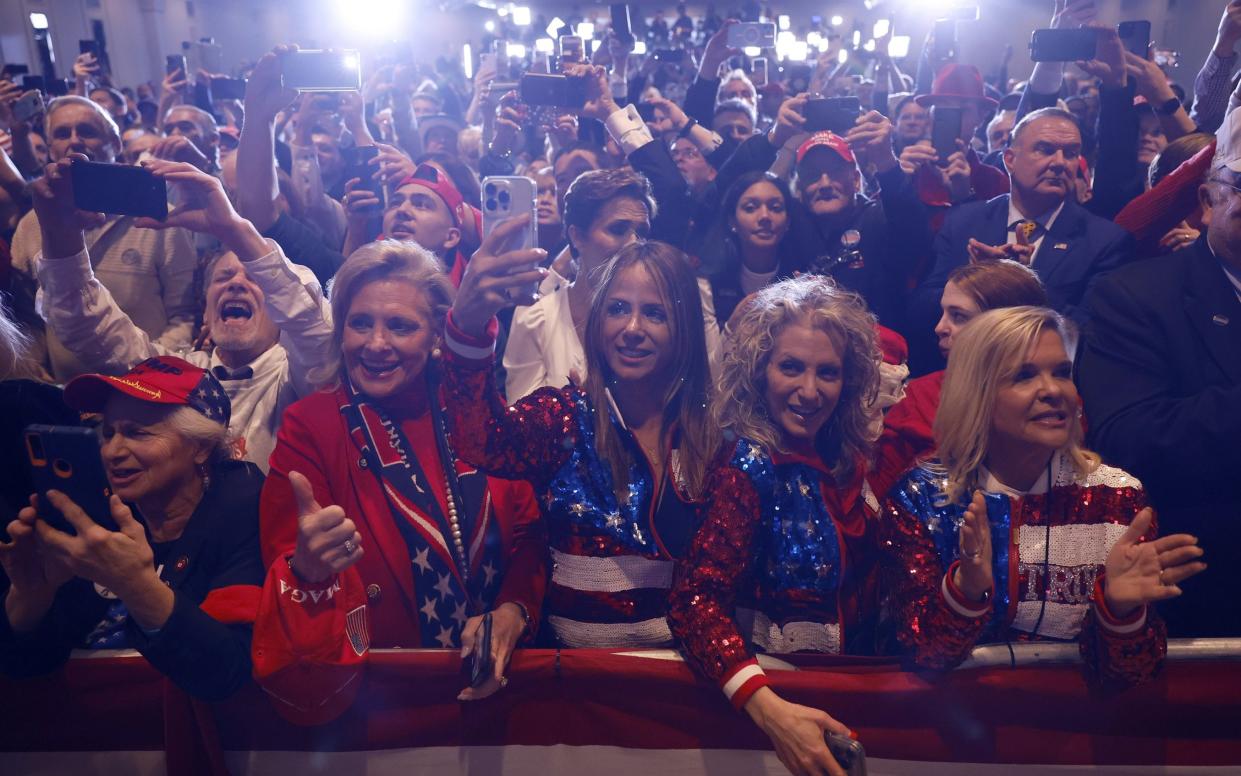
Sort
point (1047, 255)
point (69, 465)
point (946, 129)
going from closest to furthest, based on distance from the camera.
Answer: point (69, 465), point (1047, 255), point (946, 129)

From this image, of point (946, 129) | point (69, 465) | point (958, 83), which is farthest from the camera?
point (958, 83)

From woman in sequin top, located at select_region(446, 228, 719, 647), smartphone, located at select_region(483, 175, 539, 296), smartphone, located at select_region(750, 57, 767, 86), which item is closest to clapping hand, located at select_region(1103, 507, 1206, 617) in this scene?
woman in sequin top, located at select_region(446, 228, 719, 647)

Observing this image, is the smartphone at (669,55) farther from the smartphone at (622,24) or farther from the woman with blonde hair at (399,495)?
the woman with blonde hair at (399,495)

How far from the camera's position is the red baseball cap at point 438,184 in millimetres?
3754

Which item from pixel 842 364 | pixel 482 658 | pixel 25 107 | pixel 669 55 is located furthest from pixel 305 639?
pixel 669 55

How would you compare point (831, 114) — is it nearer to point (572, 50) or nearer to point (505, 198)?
point (572, 50)

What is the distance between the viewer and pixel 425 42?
2403 centimetres

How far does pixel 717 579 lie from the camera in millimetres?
1958

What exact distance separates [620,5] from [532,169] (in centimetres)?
185

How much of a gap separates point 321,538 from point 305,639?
22 cm

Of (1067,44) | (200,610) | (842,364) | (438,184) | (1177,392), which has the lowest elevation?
(200,610)

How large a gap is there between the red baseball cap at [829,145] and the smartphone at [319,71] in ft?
5.95

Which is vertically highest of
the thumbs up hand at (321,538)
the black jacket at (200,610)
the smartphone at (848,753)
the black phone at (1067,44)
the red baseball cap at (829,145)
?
the black phone at (1067,44)

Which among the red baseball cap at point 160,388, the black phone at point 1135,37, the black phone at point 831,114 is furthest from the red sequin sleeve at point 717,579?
the black phone at point 1135,37
